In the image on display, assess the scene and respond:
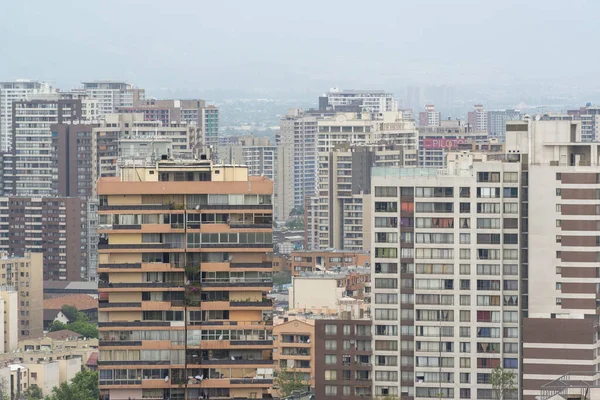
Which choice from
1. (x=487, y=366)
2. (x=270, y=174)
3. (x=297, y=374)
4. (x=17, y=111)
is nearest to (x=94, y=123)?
(x=17, y=111)

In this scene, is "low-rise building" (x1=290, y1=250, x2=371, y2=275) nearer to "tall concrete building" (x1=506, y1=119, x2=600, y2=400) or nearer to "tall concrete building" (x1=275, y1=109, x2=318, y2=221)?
"tall concrete building" (x1=506, y1=119, x2=600, y2=400)

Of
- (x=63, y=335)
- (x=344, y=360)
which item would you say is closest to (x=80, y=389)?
(x=344, y=360)

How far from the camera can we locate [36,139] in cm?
9519

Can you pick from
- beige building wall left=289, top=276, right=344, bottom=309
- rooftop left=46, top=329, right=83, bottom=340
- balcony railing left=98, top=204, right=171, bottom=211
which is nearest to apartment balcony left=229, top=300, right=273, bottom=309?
balcony railing left=98, top=204, right=171, bottom=211

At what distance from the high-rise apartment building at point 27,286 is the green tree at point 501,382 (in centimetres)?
3083

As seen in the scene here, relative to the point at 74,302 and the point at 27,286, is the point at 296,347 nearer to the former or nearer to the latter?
the point at 27,286

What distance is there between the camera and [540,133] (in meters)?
39.2

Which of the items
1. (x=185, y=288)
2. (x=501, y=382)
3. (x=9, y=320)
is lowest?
(x=9, y=320)

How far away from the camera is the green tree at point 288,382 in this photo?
4247 cm

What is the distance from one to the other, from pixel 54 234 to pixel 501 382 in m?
44.9

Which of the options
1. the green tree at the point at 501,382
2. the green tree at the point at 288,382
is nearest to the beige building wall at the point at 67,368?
the green tree at the point at 288,382

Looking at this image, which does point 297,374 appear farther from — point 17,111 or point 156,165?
point 17,111

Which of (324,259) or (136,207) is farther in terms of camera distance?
(324,259)

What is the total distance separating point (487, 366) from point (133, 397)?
861cm
